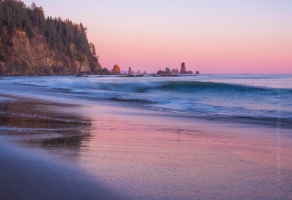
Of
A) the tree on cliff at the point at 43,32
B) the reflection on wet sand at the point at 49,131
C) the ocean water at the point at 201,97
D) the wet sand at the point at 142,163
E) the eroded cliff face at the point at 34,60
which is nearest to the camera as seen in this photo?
the wet sand at the point at 142,163

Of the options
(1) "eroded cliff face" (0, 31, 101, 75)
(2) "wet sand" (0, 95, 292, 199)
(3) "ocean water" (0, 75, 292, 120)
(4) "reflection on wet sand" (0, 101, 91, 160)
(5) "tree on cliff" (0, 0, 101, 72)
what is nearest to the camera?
(2) "wet sand" (0, 95, 292, 199)

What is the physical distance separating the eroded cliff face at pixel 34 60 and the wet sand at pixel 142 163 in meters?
52.5

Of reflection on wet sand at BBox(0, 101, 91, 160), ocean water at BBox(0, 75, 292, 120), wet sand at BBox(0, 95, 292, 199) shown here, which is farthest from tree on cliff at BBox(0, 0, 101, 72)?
wet sand at BBox(0, 95, 292, 199)

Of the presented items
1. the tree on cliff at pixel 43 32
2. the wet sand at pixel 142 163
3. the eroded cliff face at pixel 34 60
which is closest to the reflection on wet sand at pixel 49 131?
the wet sand at pixel 142 163

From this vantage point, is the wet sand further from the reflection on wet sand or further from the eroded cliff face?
the eroded cliff face

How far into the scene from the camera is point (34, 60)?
59.9m

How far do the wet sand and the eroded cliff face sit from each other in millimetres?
52505

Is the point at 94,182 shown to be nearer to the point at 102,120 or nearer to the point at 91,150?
the point at 91,150

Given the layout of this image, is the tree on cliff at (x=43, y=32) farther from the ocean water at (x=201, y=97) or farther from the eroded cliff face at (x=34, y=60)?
the ocean water at (x=201, y=97)

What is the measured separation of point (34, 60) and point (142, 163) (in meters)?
60.8

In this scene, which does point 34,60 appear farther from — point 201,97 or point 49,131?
point 49,131

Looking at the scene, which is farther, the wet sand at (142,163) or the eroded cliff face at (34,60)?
the eroded cliff face at (34,60)

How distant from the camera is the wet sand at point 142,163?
2545 millimetres

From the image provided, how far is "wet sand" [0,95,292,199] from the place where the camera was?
2545 millimetres
